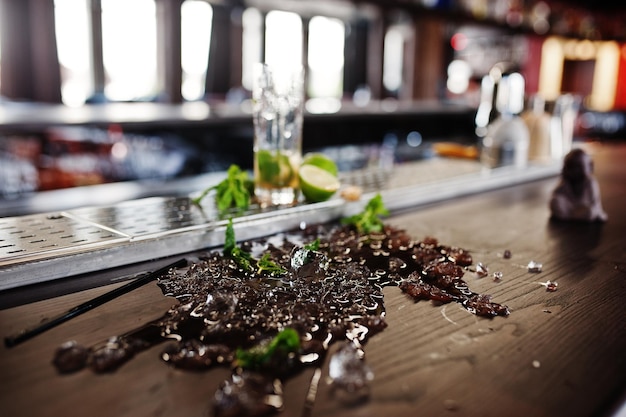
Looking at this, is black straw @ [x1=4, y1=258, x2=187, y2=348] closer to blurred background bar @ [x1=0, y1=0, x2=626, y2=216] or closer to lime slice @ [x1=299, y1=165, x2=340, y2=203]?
lime slice @ [x1=299, y1=165, x2=340, y2=203]

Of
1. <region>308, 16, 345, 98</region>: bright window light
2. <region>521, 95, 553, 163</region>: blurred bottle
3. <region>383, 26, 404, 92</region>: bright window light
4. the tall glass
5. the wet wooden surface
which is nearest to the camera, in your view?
the wet wooden surface

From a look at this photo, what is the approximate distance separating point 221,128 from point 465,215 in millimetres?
2552

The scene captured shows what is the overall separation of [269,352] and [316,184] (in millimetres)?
922

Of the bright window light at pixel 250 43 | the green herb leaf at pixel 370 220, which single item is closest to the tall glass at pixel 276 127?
the green herb leaf at pixel 370 220

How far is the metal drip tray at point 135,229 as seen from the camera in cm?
109

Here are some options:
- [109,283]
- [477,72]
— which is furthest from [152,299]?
[477,72]

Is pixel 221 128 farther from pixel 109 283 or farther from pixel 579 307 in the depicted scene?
pixel 579 307

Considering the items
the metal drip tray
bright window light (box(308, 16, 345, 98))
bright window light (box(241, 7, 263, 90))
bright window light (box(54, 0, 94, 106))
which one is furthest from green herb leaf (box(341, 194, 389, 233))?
bright window light (box(308, 16, 345, 98))

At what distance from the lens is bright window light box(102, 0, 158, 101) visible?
7.53 m

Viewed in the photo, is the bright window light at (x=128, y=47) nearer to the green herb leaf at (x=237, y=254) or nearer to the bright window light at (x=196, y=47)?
the bright window light at (x=196, y=47)

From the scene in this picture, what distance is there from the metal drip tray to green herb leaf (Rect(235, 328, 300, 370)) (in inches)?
20.4

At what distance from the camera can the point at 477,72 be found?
33.8 feet

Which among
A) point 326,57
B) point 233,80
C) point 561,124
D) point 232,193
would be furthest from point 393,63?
point 232,193

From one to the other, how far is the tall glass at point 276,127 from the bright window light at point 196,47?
24.9 ft
